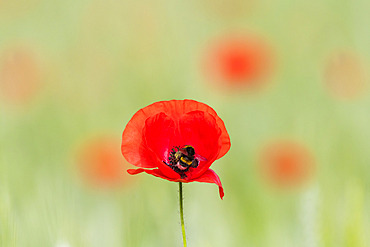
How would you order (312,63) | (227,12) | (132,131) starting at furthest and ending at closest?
1. (227,12)
2. (312,63)
3. (132,131)

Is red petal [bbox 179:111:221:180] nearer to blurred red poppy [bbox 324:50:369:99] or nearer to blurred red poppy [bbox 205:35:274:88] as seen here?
blurred red poppy [bbox 205:35:274:88]

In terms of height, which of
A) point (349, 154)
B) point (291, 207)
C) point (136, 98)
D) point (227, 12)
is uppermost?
point (227, 12)

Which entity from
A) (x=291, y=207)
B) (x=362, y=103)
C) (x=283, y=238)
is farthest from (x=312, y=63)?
(x=283, y=238)

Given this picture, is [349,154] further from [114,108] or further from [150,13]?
[150,13]

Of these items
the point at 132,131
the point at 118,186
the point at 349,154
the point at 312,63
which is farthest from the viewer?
the point at 312,63

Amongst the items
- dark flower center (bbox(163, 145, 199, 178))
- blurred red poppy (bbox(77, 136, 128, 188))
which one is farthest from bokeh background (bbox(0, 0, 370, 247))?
dark flower center (bbox(163, 145, 199, 178))

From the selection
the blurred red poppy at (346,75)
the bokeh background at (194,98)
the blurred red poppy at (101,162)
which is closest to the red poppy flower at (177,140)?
the bokeh background at (194,98)

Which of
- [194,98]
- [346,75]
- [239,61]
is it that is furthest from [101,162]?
[346,75]

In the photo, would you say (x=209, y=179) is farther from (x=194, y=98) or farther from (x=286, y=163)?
(x=194, y=98)
